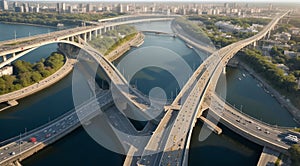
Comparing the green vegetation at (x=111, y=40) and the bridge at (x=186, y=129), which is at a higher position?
the green vegetation at (x=111, y=40)

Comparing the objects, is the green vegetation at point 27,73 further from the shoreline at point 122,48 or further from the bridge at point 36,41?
the shoreline at point 122,48

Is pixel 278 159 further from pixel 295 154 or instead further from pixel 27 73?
pixel 27 73

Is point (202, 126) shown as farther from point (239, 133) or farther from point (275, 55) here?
point (275, 55)

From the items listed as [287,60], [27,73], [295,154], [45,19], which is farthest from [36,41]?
[45,19]

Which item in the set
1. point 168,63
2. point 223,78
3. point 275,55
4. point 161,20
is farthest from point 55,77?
point 161,20

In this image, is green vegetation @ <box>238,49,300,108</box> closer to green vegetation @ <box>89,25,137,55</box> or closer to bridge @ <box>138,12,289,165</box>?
bridge @ <box>138,12,289,165</box>

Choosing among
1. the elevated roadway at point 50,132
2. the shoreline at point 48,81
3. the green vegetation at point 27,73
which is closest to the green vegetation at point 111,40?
the shoreline at point 48,81

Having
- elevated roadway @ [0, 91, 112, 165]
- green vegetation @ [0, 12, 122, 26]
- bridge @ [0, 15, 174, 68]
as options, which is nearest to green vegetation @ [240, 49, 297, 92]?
elevated roadway @ [0, 91, 112, 165]
